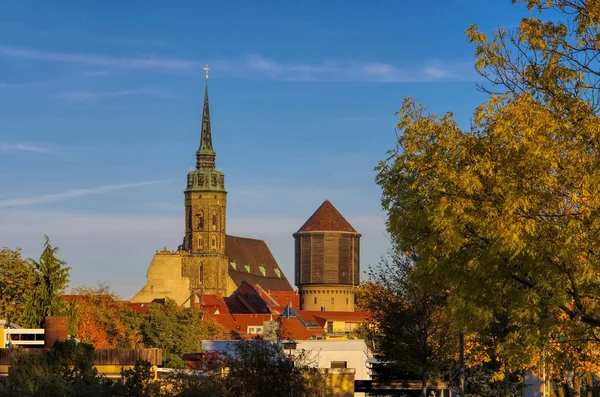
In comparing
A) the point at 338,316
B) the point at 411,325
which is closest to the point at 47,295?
the point at 411,325

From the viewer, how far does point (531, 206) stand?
22.4 meters

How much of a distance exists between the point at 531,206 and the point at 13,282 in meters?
50.4

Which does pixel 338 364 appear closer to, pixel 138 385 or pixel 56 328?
pixel 56 328

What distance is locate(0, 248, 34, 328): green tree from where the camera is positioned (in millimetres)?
65812

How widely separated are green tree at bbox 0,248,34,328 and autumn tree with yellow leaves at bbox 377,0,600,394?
44.1m

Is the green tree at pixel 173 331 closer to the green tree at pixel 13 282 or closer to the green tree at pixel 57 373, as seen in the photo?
the green tree at pixel 13 282

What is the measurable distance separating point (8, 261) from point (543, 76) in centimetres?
5175

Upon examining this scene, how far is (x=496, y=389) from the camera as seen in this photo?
4488 cm

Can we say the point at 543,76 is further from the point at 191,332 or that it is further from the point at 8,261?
the point at 191,332

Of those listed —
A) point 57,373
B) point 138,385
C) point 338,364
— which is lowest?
point 138,385

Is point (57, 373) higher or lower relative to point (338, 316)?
lower

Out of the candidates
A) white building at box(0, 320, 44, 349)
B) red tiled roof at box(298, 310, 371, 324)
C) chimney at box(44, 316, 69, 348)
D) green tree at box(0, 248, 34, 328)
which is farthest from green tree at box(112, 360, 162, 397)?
red tiled roof at box(298, 310, 371, 324)

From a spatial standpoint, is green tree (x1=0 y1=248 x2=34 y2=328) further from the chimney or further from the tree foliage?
the chimney

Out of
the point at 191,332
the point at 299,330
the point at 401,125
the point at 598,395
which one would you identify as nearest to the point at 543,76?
the point at 401,125
